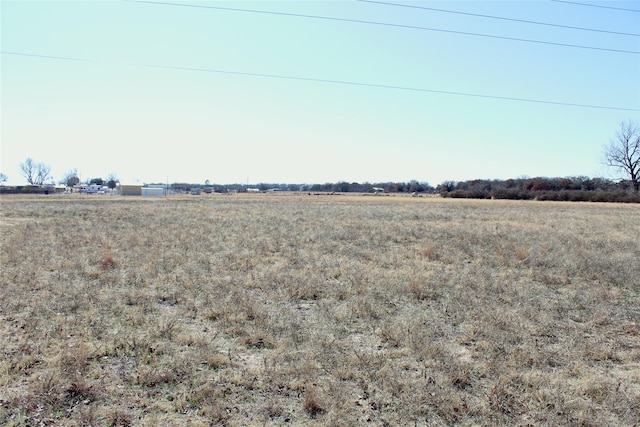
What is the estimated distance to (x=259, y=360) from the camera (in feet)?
19.3

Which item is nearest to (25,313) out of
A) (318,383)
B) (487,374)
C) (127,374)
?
(127,374)

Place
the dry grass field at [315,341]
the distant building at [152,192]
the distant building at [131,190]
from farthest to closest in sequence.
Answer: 1. the distant building at [152,192]
2. the distant building at [131,190]
3. the dry grass field at [315,341]

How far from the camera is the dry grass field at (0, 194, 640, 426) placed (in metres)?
4.58

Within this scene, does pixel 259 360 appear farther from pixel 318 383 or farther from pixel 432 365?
pixel 432 365

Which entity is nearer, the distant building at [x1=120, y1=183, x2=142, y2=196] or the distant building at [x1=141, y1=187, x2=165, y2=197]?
the distant building at [x1=120, y1=183, x2=142, y2=196]

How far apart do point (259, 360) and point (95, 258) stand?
10.1m

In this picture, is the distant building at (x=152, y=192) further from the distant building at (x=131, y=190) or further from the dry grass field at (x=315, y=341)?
the dry grass field at (x=315, y=341)

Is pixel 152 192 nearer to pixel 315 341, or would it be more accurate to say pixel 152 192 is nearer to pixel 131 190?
pixel 131 190

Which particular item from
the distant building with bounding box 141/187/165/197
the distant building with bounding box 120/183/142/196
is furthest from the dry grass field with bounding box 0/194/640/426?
the distant building with bounding box 141/187/165/197

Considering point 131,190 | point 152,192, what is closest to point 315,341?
point 131,190

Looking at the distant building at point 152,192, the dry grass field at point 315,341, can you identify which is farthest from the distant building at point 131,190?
the dry grass field at point 315,341

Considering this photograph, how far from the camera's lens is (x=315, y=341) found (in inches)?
257

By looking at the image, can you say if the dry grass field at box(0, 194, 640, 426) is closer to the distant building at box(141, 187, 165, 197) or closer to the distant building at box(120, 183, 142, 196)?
the distant building at box(120, 183, 142, 196)

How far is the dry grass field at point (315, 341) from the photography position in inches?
180
